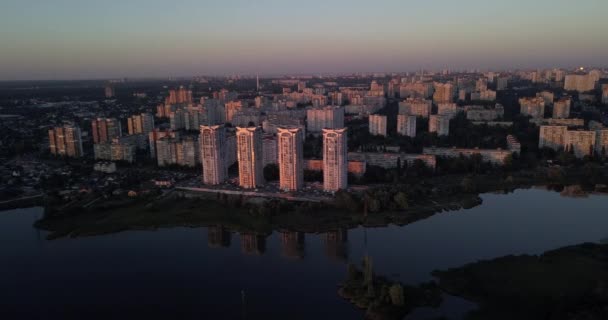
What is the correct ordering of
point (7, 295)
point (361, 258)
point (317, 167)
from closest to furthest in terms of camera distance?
1. point (7, 295)
2. point (361, 258)
3. point (317, 167)

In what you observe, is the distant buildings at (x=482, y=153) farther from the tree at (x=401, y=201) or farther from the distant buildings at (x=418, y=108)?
the distant buildings at (x=418, y=108)

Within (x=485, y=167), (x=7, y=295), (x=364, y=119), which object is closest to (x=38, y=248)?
(x=7, y=295)

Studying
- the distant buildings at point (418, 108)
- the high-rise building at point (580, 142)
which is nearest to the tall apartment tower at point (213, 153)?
the high-rise building at point (580, 142)

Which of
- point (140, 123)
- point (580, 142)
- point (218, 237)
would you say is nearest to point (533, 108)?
point (580, 142)

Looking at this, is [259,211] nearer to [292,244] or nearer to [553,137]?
[292,244]

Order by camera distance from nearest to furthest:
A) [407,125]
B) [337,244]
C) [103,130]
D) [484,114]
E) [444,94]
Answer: [337,244]
[103,130]
[407,125]
[484,114]
[444,94]

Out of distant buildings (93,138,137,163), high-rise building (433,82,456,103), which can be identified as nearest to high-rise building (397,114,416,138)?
high-rise building (433,82,456,103)

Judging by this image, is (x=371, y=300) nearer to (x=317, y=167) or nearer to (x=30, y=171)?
(x=317, y=167)
